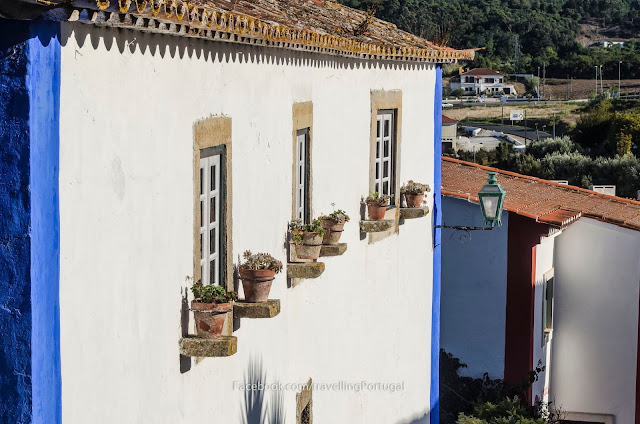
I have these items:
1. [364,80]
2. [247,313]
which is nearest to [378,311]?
[364,80]

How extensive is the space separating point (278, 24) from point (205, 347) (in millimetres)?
2209

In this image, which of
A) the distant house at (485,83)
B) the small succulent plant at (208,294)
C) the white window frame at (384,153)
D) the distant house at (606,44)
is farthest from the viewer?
the distant house at (606,44)

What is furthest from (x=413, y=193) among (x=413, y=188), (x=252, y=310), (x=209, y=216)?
(x=209, y=216)

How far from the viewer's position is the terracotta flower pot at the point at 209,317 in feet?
20.0

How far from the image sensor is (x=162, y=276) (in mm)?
5699

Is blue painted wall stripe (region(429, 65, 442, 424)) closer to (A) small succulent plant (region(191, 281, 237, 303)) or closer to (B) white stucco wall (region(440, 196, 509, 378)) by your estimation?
(B) white stucco wall (region(440, 196, 509, 378))

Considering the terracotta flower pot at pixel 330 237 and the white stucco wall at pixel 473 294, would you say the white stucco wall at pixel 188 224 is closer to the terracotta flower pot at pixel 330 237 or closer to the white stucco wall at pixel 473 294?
the terracotta flower pot at pixel 330 237

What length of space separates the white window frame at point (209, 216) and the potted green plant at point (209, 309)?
1.18ft

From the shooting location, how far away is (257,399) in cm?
768

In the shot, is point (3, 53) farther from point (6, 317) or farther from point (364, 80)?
point (364, 80)

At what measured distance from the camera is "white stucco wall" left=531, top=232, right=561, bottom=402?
15242 mm

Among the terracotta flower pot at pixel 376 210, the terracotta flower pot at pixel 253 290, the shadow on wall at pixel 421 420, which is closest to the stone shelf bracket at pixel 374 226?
the terracotta flower pot at pixel 376 210

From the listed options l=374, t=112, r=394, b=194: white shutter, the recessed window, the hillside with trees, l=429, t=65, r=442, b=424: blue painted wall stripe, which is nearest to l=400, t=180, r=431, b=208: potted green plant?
l=374, t=112, r=394, b=194: white shutter

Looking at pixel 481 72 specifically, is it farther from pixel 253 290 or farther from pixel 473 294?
pixel 253 290
